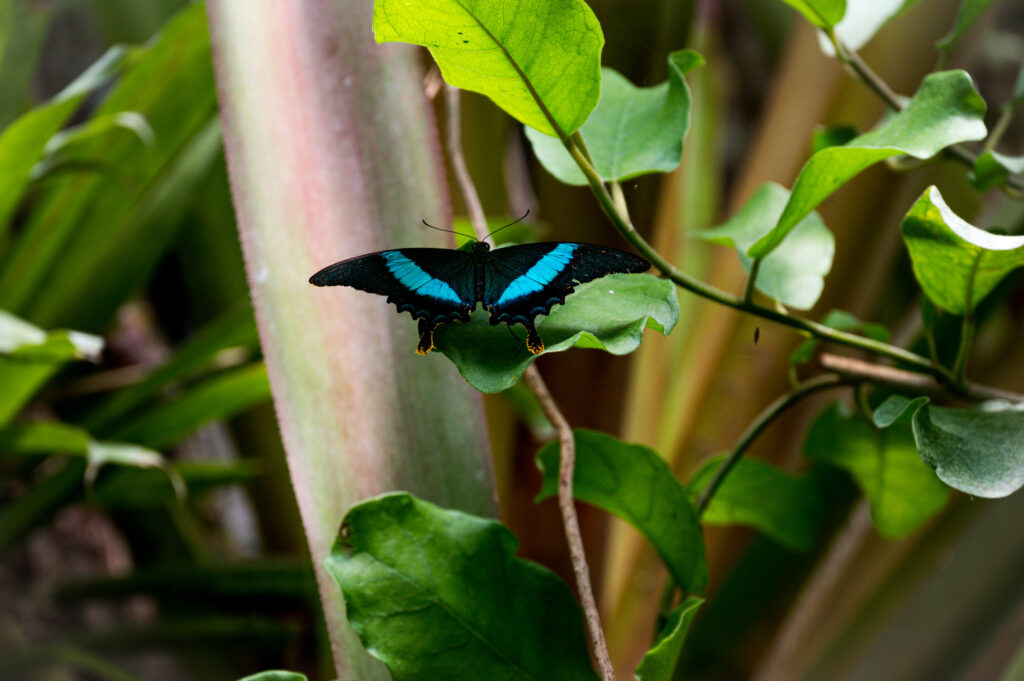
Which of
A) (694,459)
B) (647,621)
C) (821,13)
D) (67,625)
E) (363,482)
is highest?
(821,13)

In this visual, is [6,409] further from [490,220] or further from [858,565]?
[858,565]

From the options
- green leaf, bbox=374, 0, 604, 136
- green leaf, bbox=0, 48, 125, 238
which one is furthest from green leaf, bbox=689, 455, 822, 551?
green leaf, bbox=0, 48, 125, 238

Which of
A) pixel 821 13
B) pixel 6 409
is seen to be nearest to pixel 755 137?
pixel 821 13

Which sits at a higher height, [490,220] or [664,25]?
[664,25]

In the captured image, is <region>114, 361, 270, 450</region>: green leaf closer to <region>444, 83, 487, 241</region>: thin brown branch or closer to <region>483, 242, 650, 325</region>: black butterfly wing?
<region>444, 83, 487, 241</region>: thin brown branch

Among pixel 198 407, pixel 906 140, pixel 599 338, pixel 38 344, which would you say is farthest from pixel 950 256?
pixel 198 407

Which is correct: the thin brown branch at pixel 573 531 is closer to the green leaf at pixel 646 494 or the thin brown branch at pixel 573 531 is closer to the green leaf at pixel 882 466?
the green leaf at pixel 646 494
